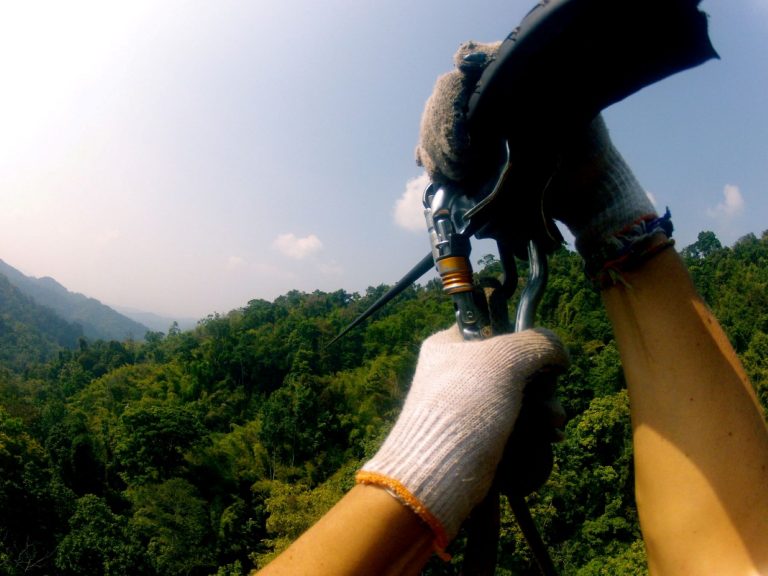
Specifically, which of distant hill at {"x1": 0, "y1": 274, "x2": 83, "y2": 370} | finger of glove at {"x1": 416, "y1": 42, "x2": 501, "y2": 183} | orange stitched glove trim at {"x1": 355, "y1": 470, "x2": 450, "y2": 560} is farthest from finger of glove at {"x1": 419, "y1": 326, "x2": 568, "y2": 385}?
distant hill at {"x1": 0, "y1": 274, "x2": 83, "y2": 370}

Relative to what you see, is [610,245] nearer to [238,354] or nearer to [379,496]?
[379,496]

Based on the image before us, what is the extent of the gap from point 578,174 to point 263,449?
1191 inches

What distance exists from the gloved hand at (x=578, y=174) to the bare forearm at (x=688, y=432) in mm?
100

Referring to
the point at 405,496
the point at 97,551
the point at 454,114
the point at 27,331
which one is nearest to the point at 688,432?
the point at 405,496

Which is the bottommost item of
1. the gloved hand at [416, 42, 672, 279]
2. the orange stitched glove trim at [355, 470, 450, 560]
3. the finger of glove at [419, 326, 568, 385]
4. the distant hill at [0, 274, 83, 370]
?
the distant hill at [0, 274, 83, 370]

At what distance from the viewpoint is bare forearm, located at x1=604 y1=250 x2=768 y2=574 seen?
975mm

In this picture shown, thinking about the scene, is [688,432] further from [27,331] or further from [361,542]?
[27,331]

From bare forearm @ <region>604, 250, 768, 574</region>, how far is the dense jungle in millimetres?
14322

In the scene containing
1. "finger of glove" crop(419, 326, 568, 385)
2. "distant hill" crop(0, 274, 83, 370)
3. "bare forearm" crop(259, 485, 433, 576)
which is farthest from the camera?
"distant hill" crop(0, 274, 83, 370)

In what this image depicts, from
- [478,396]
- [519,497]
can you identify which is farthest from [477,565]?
[478,396]

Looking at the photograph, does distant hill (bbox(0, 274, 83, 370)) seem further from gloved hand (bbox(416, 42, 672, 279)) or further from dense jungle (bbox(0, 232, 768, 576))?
gloved hand (bbox(416, 42, 672, 279))

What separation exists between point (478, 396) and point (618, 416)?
80.8 ft

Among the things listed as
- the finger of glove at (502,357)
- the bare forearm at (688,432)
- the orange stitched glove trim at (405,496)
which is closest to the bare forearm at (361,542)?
the orange stitched glove trim at (405,496)

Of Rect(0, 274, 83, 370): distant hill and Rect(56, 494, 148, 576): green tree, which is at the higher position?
Rect(56, 494, 148, 576): green tree
